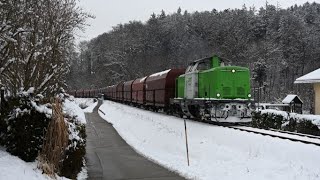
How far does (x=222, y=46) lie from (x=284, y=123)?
67.5m

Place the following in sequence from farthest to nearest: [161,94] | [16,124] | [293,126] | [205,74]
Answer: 1. [161,94]
2. [293,126]
3. [205,74]
4. [16,124]

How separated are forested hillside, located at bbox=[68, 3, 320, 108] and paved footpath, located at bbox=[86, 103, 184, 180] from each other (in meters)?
55.9

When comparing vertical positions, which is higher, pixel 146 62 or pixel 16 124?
pixel 146 62

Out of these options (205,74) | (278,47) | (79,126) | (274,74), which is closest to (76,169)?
(79,126)

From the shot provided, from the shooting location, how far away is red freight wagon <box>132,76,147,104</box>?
39.1 meters

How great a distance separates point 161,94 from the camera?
30578mm

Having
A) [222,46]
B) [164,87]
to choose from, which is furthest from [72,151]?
[222,46]

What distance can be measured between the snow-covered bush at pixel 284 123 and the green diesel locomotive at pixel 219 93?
382 centimetres

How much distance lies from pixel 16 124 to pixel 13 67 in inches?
246

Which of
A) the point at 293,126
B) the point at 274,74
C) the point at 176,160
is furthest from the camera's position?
the point at 274,74

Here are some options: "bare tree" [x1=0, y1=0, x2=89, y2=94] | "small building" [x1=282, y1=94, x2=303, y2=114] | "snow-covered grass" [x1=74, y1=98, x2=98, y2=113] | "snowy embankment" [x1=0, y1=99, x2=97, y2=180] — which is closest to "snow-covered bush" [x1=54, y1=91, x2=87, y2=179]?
"snowy embankment" [x1=0, y1=99, x2=97, y2=180]

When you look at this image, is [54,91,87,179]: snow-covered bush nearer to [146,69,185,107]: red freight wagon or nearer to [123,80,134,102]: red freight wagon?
[146,69,185,107]: red freight wagon

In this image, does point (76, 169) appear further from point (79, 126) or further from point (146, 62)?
point (146, 62)

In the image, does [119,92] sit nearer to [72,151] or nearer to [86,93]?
[86,93]
